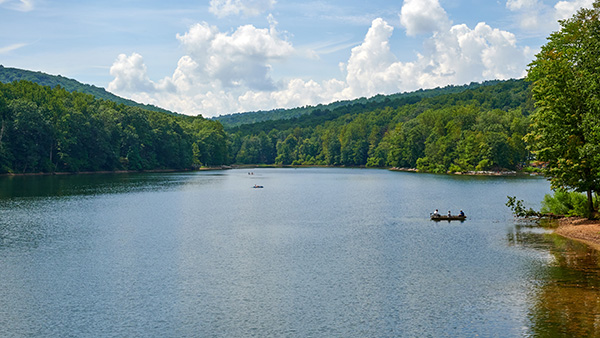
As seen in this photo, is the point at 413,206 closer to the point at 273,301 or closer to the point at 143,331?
the point at 273,301

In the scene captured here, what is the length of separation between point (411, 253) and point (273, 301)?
17.6 metres

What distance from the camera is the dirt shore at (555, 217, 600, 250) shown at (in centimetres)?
4802

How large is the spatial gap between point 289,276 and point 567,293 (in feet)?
59.5

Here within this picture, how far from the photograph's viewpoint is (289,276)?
3891cm

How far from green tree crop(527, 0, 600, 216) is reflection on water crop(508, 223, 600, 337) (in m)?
8.04

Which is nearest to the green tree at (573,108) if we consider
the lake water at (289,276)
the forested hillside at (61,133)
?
the lake water at (289,276)

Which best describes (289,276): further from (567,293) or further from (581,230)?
(581,230)

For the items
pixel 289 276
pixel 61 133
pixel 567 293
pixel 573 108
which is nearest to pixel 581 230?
pixel 573 108

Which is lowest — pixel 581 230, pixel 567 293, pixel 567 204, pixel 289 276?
pixel 289 276

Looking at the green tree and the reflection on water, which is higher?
the green tree

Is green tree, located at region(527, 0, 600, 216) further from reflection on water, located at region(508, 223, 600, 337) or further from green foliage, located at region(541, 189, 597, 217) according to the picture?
reflection on water, located at region(508, 223, 600, 337)

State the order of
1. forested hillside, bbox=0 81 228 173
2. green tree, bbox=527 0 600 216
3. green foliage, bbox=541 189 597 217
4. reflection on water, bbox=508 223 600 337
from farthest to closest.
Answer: forested hillside, bbox=0 81 228 173 < green foliage, bbox=541 189 597 217 < green tree, bbox=527 0 600 216 < reflection on water, bbox=508 223 600 337

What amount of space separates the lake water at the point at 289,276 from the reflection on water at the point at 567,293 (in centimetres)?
10

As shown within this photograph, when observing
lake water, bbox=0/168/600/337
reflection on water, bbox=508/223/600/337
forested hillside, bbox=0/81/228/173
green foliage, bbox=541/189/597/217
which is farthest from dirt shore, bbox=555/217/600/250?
forested hillside, bbox=0/81/228/173
